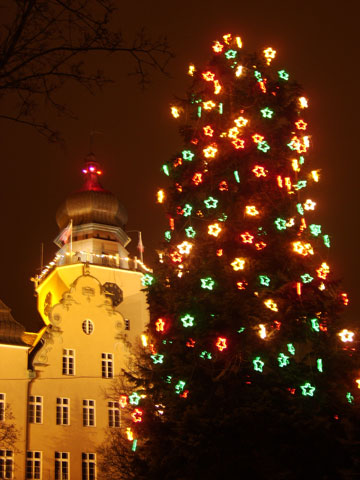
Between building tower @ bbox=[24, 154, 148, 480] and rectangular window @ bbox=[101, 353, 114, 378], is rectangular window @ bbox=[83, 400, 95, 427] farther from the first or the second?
rectangular window @ bbox=[101, 353, 114, 378]

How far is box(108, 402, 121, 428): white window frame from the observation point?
32062mm

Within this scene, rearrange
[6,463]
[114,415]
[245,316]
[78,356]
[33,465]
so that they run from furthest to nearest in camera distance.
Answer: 1. [78,356]
2. [114,415]
3. [33,465]
4. [6,463]
5. [245,316]

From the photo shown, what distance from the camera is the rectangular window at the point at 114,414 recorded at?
32.1 meters

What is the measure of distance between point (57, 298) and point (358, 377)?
26889 mm

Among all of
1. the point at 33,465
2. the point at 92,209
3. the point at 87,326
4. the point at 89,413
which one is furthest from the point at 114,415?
the point at 92,209

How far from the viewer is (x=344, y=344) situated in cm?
1488

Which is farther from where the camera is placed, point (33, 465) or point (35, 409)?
point (35, 409)

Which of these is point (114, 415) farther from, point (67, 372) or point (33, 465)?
point (33, 465)

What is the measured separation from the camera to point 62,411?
31078 millimetres

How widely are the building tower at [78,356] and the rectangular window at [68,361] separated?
5cm

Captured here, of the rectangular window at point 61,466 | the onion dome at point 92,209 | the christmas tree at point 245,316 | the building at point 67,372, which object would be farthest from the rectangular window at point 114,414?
the christmas tree at point 245,316

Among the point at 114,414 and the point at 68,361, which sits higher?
the point at 68,361

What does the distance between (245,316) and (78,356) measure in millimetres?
19518

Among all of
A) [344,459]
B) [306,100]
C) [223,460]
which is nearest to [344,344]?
[344,459]
